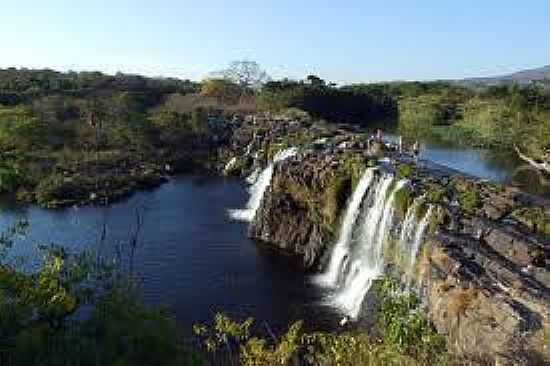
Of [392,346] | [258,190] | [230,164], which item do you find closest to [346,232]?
[258,190]

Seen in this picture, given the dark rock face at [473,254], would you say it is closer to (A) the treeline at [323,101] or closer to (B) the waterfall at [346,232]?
(B) the waterfall at [346,232]

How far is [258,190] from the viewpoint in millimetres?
62781

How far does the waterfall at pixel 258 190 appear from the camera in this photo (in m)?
56.9

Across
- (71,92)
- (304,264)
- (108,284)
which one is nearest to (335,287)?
(304,264)

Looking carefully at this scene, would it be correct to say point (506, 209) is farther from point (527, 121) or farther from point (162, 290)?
point (527, 121)

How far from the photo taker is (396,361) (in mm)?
14984

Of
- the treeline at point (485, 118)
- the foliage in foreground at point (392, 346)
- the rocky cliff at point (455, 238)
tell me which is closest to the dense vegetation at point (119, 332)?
the foliage in foreground at point (392, 346)

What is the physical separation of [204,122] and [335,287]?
5166cm

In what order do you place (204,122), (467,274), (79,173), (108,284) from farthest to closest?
(204,122)
(79,173)
(467,274)
(108,284)

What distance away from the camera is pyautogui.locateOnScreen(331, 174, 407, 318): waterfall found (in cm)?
3872

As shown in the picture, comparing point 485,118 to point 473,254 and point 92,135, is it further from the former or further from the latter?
point 473,254

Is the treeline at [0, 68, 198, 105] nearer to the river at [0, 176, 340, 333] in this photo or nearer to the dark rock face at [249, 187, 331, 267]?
the river at [0, 176, 340, 333]

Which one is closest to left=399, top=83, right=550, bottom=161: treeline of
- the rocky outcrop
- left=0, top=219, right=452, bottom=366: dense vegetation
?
the rocky outcrop

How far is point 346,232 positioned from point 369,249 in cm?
328
